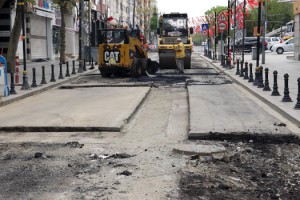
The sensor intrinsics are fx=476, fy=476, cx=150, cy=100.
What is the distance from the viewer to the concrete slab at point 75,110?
953 cm

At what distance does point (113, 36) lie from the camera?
22.8 m

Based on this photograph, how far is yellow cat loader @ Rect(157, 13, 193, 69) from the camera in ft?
93.8

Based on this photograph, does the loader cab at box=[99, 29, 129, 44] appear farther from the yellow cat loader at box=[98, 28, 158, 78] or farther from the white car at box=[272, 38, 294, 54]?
the white car at box=[272, 38, 294, 54]

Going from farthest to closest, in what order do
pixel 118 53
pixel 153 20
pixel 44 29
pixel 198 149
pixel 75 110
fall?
1. pixel 153 20
2. pixel 44 29
3. pixel 118 53
4. pixel 75 110
5. pixel 198 149

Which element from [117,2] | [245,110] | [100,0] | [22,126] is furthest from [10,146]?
[117,2]

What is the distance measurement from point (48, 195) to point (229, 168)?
95.9 inches

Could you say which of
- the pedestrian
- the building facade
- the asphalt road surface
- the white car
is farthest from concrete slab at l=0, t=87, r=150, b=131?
the white car

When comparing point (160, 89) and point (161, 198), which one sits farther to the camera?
point (160, 89)

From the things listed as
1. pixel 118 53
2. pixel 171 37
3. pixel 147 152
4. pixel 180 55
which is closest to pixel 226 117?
pixel 147 152

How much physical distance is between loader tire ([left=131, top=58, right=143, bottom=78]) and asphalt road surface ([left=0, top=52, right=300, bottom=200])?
9.19m

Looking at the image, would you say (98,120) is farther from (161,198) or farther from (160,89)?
(160,89)

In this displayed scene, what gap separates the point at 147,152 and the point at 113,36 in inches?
628

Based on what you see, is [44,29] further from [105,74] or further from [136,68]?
[136,68]

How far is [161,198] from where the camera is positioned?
16.9 feet
